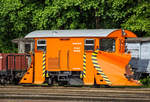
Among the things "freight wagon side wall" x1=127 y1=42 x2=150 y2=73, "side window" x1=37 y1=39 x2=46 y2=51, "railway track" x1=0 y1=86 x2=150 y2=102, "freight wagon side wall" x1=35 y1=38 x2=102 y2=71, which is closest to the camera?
"railway track" x1=0 y1=86 x2=150 y2=102

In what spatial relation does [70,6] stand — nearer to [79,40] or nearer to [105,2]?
[105,2]

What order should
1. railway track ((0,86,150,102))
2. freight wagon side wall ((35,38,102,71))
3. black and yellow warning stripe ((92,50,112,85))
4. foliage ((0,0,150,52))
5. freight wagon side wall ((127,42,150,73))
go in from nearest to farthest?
railway track ((0,86,150,102)) → black and yellow warning stripe ((92,50,112,85)) → freight wagon side wall ((35,38,102,71)) → freight wagon side wall ((127,42,150,73)) → foliage ((0,0,150,52))

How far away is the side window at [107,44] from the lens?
1788 centimetres

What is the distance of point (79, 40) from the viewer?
18000 mm

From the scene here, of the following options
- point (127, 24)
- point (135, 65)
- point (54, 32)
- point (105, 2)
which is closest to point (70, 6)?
point (105, 2)

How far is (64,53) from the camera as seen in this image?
1831 cm

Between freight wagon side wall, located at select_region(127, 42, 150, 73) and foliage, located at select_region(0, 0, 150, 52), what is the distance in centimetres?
210

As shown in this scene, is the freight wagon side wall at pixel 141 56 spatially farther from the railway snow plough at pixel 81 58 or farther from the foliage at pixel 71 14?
the railway snow plough at pixel 81 58

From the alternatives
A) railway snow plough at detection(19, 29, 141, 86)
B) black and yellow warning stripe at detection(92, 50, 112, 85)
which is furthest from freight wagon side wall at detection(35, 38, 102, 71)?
black and yellow warning stripe at detection(92, 50, 112, 85)

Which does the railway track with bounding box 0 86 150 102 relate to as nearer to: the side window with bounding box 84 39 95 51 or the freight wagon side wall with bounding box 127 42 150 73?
the side window with bounding box 84 39 95 51

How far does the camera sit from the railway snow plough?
17.5 m

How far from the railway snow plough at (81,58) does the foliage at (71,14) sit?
884 centimetres

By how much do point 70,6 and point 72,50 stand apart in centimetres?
1063

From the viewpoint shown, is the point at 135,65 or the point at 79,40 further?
the point at 135,65
